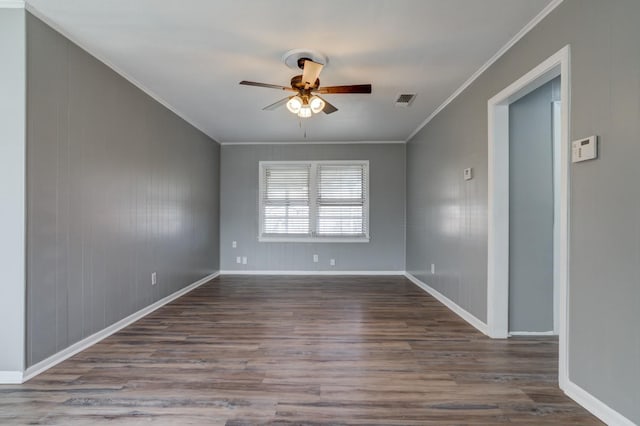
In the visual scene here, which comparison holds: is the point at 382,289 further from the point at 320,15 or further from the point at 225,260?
the point at 320,15

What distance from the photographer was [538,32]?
7.20ft

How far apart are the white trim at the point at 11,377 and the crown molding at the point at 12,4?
2412 mm

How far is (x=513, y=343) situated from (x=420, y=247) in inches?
94.4

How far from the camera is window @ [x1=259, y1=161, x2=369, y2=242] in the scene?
5.95 m

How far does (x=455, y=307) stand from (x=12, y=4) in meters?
4.64

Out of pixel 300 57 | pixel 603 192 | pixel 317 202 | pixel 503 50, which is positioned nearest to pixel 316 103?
pixel 300 57

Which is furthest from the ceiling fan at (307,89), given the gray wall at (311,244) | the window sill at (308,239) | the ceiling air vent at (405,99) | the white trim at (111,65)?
the window sill at (308,239)

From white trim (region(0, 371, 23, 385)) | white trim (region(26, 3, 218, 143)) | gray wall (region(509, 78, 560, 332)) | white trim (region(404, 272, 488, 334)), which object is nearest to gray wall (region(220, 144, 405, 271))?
white trim (region(404, 272, 488, 334))

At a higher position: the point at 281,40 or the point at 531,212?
the point at 281,40

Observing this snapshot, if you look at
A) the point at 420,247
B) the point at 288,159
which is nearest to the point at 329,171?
the point at 288,159

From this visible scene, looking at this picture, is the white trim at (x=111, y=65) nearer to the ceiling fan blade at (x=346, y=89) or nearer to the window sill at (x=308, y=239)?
the ceiling fan blade at (x=346, y=89)

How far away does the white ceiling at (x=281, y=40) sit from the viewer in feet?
6.87

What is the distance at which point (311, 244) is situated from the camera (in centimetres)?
596

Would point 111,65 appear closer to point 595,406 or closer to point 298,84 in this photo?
point 298,84
